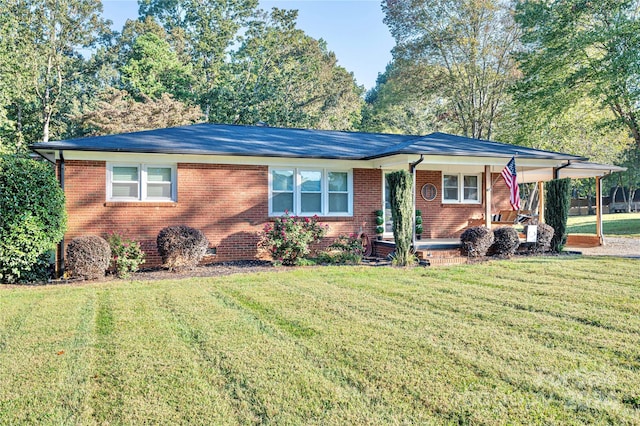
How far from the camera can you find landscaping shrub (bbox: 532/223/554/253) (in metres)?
13.1

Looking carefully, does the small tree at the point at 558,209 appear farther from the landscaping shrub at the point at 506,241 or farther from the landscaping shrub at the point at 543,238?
the landscaping shrub at the point at 506,241

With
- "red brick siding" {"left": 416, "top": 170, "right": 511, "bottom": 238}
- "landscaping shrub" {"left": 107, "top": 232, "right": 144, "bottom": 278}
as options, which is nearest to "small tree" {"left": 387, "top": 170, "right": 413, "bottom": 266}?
"red brick siding" {"left": 416, "top": 170, "right": 511, "bottom": 238}

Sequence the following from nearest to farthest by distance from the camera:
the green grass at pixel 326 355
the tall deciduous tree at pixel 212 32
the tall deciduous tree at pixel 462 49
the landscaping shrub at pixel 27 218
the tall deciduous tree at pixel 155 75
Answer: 1. the green grass at pixel 326 355
2. the landscaping shrub at pixel 27 218
3. the tall deciduous tree at pixel 462 49
4. the tall deciduous tree at pixel 155 75
5. the tall deciduous tree at pixel 212 32

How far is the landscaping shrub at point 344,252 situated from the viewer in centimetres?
1202

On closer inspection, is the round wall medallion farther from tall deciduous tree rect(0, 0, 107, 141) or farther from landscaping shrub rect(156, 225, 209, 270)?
tall deciduous tree rect(0, 0, 107, 141)

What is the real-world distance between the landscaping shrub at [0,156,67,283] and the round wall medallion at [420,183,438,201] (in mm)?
10127

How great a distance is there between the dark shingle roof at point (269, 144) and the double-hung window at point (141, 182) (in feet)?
2.02

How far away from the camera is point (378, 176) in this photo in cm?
1388

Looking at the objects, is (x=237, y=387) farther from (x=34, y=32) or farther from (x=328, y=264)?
(x=34, y=32)

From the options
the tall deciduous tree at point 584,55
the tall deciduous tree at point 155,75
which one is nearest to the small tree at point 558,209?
the tall deciduous tree at point 584,55

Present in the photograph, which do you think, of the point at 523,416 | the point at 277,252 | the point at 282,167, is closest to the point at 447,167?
the point at 282,167

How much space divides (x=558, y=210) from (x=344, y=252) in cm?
647

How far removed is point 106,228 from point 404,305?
7.67 m

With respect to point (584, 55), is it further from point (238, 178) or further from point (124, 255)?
point (124, 255)
